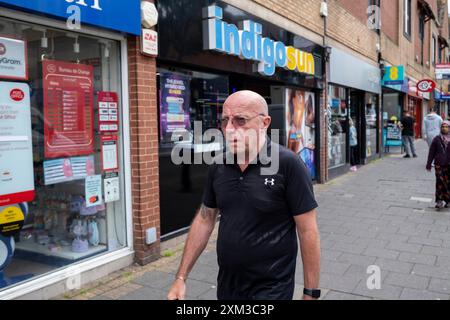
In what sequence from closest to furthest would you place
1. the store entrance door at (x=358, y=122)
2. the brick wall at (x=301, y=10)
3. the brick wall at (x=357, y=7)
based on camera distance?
the brick wall at (x=301, y=10), the brick wall at (x=357, y=7), the store entrance door at (x=358, y=122)

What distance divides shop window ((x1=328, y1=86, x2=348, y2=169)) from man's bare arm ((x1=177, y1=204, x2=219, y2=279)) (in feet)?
28.8

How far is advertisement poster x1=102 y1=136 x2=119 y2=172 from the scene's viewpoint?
4.65m

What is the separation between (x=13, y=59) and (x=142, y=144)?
5.07ft

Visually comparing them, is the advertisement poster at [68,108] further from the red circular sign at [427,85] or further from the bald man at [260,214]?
the red circular sign at [427,85]

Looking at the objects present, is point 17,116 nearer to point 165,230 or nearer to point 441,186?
point 165,230

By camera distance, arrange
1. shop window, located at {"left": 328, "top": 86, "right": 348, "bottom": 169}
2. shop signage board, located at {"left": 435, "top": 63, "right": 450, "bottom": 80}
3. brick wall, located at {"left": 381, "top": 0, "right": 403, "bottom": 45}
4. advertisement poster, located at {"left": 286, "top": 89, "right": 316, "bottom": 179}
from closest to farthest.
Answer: advertisement poster, located at {"left": 286, "top": 89, "right": 316, "bottom": 179} < shop window, located at {"left": 328, "top": 86, "right": 348, "bottom": 169} < brick wall, located at {"left": 381, "top": 0, "right": 403, "bottom": 45} < shop signage board, located at {"left": 435, "top": 63, "right": 450, "bottom": 80}

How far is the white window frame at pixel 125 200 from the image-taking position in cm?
365

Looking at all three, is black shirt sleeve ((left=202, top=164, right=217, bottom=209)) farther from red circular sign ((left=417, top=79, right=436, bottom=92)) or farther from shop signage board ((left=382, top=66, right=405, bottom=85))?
red circular sign ((left=417, top=79, right=436, bottom=92))

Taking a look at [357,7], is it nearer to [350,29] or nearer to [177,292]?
[350,29]

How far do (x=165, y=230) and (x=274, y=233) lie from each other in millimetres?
3349

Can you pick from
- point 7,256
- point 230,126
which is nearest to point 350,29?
point 7,256


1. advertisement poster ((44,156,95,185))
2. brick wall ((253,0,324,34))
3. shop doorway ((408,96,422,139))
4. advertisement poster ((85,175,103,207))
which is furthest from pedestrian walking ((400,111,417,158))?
advertisement poster ((44,156,95,185))

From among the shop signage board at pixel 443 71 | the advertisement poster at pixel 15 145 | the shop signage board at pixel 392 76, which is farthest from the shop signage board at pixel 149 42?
the shop signage board at pixel 443 71

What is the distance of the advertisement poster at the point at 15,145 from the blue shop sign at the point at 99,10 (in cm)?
68
